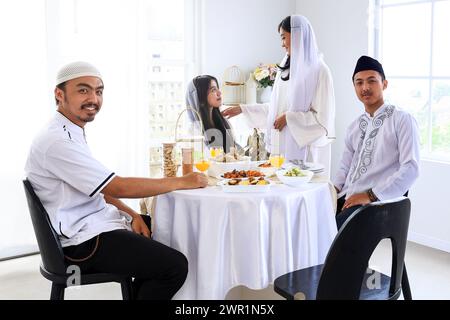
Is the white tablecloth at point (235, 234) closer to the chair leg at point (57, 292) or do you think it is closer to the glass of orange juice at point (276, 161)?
the glass of orange juice at point (276, 161)

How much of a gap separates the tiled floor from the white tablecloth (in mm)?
524

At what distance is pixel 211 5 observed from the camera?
4910 mm

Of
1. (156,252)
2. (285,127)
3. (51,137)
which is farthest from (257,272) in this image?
(285,127)

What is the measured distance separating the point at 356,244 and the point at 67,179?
119 centimetres

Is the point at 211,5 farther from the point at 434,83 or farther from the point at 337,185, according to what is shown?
the point at 337,185

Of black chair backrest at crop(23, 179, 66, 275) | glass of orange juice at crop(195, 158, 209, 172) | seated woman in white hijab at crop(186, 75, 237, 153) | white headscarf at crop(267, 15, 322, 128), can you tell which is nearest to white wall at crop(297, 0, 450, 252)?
white headscarf at crop(267, 15, 322, 128)

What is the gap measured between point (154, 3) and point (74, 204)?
Answer: 2.73m

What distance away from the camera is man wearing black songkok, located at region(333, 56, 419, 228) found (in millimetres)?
2764

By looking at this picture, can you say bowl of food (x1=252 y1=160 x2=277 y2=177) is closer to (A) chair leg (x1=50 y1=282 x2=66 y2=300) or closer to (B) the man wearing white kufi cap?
(B) the man wearing white kufi cap

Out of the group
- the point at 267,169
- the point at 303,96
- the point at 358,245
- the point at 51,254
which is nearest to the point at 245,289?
the point at 267,169

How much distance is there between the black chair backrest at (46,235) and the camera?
2.24 meters

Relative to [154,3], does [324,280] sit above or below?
below

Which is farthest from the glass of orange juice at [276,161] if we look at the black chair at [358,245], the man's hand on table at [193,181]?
the black chair at [358,245]

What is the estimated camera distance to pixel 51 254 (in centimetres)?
228
